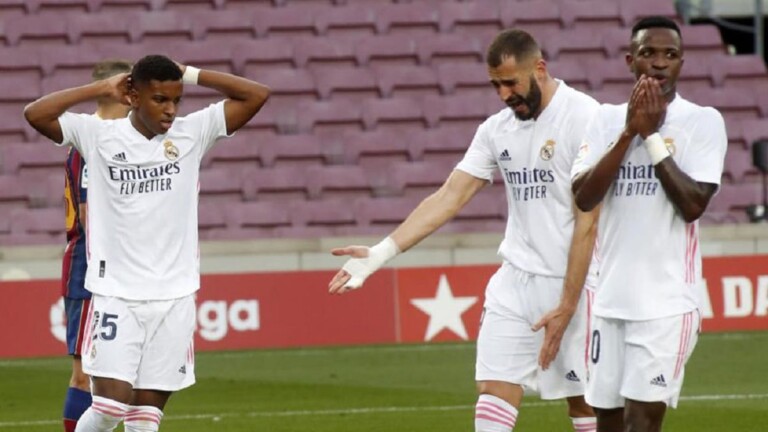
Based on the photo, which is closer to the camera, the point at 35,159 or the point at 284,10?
the point at 35,159

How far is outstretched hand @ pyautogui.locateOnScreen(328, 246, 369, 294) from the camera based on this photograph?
6.90 m

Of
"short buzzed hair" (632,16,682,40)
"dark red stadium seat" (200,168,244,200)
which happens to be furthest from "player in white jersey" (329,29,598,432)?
"dark red stadium seat" (200,168,244,200)

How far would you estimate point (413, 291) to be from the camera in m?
15.8

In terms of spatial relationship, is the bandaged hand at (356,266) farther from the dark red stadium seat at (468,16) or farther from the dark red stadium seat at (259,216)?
the dark red stadium seat at (468,16)

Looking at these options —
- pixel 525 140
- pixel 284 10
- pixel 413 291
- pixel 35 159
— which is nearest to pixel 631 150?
pixel 525 140

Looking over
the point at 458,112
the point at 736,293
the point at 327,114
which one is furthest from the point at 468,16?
the point at 736,293

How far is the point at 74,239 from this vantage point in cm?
898

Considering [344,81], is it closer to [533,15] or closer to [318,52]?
[318,52]

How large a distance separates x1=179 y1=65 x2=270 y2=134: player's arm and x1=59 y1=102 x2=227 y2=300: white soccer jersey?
0.91 ft

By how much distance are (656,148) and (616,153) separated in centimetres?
15

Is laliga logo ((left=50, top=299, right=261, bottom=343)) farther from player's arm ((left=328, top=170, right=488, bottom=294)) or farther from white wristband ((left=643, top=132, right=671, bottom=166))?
white wristband ((left=643, top=132, right=671, bottom=166))

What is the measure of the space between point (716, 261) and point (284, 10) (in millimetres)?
7008

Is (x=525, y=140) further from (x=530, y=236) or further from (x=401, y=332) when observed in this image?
(x=401, y=332)

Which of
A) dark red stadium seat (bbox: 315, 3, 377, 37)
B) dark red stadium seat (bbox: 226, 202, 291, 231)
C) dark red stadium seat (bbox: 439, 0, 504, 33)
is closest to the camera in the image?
dark red stadium seat (bbox: 226, 202, 291, 231)
